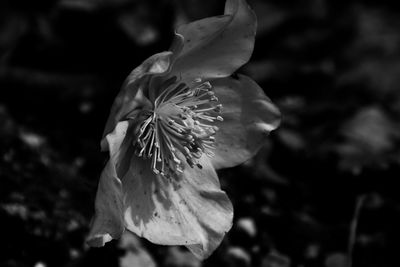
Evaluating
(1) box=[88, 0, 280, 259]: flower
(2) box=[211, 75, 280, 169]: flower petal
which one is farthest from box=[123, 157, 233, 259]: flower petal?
(2) box=[211, 75, 280, 169]: flower petal

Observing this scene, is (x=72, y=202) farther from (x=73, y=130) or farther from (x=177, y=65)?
(x=177, y=65)

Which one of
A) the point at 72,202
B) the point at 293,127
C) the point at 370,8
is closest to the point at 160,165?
the point at 72,202

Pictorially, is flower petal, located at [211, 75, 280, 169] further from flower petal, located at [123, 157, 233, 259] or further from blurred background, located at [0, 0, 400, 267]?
blurred background, located at [0, 0, 400, 267]

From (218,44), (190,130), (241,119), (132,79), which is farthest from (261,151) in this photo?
(132,79)

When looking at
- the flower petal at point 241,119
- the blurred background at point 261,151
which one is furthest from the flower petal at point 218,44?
the blurred background at point 261,151

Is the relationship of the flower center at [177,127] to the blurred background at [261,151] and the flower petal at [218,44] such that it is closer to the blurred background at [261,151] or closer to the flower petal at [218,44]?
the flower petal at [218,44]

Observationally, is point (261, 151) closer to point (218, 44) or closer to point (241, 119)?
point (241, 119)
